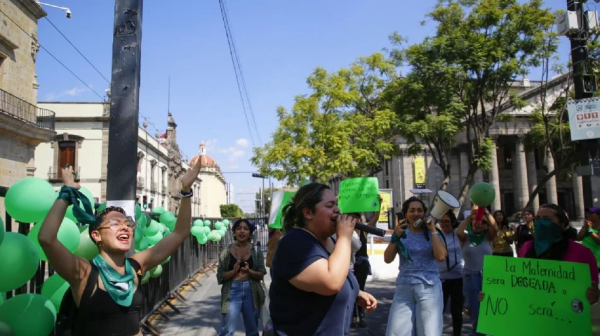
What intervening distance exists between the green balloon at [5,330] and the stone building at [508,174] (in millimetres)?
38750

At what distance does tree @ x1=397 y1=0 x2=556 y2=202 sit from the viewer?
15.4 metres

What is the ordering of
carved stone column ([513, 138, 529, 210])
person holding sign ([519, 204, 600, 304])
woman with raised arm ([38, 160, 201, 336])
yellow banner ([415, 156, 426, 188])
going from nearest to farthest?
woman with raised arm ([38, 160, 201, 336]) < person holding sign ([519, 204, 600, 304]) < yellow banner ([415, 156, 426, 188]) < carved stone column ([513, 138, 529, 210])

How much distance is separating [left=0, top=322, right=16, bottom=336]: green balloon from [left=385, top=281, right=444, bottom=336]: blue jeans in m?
3.05

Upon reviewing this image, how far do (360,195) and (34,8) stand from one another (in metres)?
20.2

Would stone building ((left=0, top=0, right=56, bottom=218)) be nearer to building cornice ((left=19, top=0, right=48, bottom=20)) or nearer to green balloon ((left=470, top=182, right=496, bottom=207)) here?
building cornice ((left=19, top=0, right=48, bottom=20))

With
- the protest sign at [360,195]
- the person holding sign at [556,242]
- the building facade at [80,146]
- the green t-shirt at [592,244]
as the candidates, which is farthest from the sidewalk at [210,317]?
the building facade at [80,146]

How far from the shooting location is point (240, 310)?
520cm

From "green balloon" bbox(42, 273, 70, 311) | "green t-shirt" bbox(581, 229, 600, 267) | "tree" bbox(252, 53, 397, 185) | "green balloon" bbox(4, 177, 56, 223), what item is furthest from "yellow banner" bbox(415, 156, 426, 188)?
"green balloon" bbox(4, 177, 56, 223)

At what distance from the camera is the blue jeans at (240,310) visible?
16.6ft

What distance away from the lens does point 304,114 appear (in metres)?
21.0

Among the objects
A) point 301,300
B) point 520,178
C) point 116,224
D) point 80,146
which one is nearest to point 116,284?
point 116,224

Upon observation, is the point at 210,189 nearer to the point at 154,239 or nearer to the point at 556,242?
the point at 154,239

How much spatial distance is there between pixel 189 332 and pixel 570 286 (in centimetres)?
542

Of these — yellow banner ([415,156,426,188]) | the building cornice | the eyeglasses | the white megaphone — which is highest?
the building cornice
